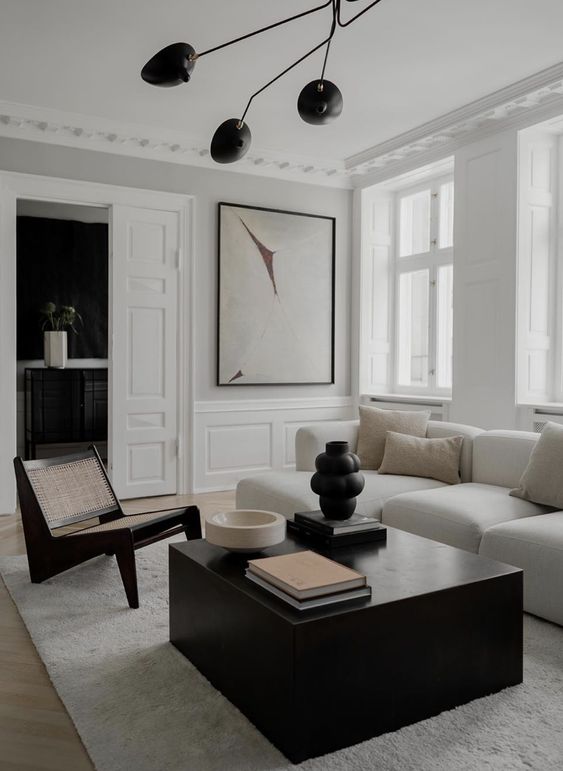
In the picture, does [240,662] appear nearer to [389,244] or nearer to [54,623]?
[54,623]

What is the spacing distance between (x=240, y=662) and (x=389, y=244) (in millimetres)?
4732

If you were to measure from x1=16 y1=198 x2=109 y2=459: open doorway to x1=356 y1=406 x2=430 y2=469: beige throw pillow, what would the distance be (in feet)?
9.97

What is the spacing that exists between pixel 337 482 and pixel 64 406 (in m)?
4.30

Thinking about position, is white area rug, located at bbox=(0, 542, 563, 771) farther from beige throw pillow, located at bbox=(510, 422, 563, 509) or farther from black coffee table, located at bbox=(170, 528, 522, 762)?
beige throw pillow, located at bbox=(510, 422, 563, 509)

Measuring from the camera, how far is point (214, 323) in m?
5.36

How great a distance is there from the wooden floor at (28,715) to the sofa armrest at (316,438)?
1917mm

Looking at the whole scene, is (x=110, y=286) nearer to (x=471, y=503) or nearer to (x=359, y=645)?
(x=471, y=503)

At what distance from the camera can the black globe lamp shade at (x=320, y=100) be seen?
8.66 feet

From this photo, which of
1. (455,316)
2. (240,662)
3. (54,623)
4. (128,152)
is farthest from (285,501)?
(128,152)

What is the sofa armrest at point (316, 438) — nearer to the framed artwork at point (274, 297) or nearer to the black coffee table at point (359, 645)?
the framed artwork at point (274, 297)

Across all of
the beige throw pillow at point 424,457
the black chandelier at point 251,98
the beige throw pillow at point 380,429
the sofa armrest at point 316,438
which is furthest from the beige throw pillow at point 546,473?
the black chandelier at point 251,98

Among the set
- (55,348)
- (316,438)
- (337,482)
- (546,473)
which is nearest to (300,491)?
(316,438)

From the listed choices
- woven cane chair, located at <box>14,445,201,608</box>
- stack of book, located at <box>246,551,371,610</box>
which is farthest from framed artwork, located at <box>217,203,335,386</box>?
stack of book, located at <box>246,551,371,610</box>

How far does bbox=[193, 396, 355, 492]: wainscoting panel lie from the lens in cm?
536
